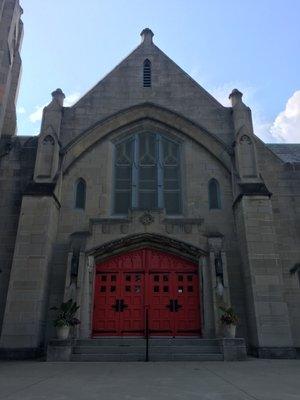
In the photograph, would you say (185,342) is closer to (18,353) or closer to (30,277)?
(18,353)

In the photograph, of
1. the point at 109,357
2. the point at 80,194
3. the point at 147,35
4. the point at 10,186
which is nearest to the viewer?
the point at 109,357

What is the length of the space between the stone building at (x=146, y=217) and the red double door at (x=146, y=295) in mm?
37

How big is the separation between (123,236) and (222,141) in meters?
5.79

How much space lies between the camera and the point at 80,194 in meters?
14.7

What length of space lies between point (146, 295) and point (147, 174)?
16.3 ft

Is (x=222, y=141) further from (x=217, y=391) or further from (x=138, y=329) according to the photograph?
(x=217, y=391)

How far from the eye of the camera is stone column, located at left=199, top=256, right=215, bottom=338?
12102 millimetres

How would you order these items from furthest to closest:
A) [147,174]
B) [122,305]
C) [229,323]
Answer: [147,174], [122,305], [229,323]

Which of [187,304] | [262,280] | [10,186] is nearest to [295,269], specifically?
[262,280]

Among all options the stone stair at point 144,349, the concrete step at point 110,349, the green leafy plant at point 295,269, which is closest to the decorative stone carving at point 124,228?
the stone stair at point 144,349

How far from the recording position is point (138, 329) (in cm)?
1248

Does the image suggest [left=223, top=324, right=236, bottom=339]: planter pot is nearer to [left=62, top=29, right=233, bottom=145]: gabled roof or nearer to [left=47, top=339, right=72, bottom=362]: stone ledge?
[left=47, top=339, right=72, bottom=362]: stone ledge

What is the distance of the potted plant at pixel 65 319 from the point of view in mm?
10875

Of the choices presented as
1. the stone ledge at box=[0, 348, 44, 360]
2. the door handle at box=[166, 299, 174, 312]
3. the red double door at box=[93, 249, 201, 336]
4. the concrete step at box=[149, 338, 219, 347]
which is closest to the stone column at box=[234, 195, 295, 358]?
the concrete step at box=[149, 338, 219, 347]
